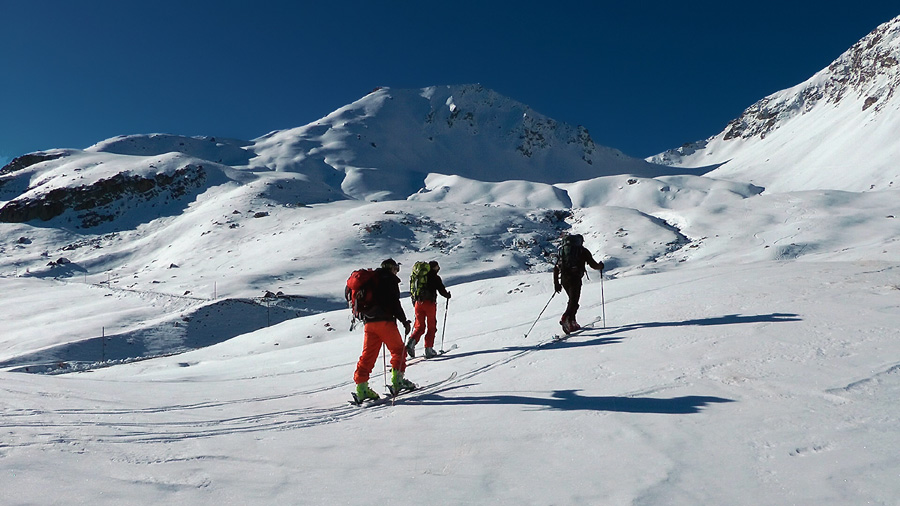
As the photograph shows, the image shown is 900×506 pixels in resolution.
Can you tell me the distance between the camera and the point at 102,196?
89062mm

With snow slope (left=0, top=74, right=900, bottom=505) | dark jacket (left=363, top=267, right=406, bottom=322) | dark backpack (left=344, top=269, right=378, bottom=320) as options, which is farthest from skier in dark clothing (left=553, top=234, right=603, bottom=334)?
dark backpack (left=344, top=269, right=378, bottom=320)

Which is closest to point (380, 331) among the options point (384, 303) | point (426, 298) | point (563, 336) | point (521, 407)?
point (384, 303)

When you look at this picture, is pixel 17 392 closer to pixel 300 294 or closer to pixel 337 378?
pixel 337 378

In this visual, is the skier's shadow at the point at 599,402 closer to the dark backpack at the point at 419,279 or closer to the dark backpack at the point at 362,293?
the dark backpack at the point at 362,293

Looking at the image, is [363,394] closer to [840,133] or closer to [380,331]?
[380,331]

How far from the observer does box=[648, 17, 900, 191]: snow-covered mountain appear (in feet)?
317

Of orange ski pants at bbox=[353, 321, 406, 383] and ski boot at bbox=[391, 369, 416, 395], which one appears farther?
ski boot at bbox=[391, 369, 416, 395]

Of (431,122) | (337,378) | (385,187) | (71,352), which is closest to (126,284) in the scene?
(71,352)

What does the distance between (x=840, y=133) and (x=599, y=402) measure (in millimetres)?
156677

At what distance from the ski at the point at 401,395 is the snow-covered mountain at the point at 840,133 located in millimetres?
98364

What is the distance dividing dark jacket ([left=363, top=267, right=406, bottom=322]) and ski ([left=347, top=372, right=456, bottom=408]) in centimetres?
101

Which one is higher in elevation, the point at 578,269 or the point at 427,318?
the point at 578,269

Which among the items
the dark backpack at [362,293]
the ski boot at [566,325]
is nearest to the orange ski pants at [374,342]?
the dark backpack at [362,293]

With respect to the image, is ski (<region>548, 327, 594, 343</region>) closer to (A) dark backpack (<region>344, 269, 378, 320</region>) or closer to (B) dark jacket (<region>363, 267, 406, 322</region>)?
(B) dark jacket (<region>363, 267, 406, 322</region>)
